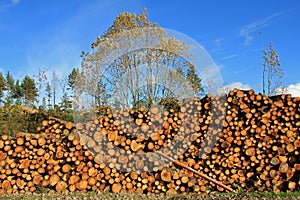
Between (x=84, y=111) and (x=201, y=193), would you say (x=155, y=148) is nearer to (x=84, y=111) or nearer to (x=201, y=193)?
(x=201, y=193)

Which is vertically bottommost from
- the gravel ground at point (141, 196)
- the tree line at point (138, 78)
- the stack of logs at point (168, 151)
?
the gravel ground at point (141, 196)

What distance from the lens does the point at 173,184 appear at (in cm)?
471

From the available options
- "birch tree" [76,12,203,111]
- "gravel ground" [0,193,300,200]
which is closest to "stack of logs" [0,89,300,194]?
"gravel ground" [0,193,300,200]

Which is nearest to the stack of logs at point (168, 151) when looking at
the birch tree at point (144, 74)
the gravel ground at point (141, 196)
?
the gravel ground at point (141, 196)

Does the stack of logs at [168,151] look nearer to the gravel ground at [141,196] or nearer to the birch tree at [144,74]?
the gravel ground at [141,196]

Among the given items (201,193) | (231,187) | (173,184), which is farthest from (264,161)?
(173,184)

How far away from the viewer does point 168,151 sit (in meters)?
4.89

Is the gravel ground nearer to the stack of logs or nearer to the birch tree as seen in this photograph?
the stack of logs

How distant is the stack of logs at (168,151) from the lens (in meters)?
4.75

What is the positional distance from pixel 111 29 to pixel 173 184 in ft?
30.1

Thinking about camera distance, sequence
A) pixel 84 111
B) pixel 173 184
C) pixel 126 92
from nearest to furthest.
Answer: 1. pixel 173 184
2. pixel 126 92
3. pixel 84 111

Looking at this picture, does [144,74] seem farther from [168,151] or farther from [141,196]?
[141,196]

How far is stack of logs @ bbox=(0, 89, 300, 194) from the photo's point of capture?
475 centimetres

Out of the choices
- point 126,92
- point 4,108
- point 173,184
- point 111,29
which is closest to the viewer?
point 173,184
